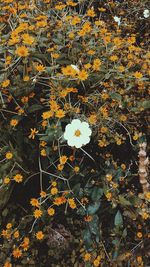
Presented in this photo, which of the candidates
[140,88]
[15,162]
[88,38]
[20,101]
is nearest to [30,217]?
[15,162]

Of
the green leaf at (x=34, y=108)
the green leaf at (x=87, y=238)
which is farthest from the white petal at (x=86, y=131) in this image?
the green leaf at (x=87, y=238)

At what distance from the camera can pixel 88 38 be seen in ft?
6.41

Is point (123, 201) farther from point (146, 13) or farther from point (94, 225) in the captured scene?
point (146, 13)

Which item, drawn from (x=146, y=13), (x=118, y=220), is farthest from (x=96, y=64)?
(x=146, y=13)

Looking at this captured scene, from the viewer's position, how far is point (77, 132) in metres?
1.46

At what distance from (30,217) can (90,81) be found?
2.09ft

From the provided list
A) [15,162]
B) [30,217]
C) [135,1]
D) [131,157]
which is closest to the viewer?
[15,162]

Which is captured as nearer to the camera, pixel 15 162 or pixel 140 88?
pixel 15 162

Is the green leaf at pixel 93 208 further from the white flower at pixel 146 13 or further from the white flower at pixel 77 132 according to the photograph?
the white flower at pixel 146 13

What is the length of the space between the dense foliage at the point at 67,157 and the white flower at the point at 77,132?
3cm

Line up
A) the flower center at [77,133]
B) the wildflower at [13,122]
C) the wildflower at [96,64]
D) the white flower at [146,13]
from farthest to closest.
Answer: the white flower at [146,13]
the wildflower at [96,64]
the wildflower at [13,122]
the flower center at [77,133]

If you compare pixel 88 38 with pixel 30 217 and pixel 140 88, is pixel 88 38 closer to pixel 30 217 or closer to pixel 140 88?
pixel 140 88

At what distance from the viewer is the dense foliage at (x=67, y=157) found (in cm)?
160

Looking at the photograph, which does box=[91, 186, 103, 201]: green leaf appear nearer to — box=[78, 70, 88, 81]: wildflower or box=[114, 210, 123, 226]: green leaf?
box=[114, 210, 123, 226]: green leaf
